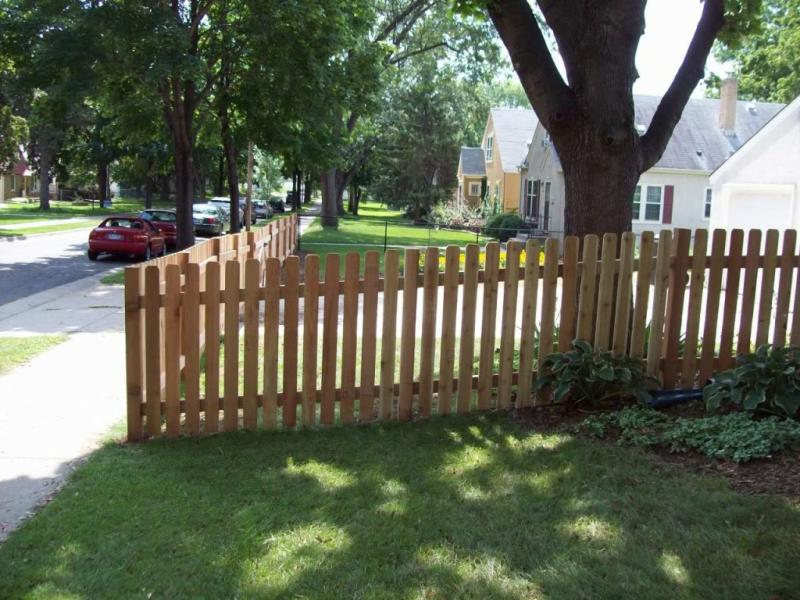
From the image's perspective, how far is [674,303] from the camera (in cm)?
636

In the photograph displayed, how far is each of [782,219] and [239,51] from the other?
1374cm

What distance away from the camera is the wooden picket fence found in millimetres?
5477

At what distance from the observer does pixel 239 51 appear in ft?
64.2

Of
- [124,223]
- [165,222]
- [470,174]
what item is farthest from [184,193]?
[470,174]

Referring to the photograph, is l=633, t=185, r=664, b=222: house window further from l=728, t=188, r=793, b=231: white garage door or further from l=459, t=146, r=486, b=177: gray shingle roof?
l=459, t=146, r=486, b=177: gray shingle roof

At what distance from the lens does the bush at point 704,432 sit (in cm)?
461

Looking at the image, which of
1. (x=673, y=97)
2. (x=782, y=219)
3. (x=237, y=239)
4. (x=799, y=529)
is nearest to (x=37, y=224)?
(x=237, y=239)

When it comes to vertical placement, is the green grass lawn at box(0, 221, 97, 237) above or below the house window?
below

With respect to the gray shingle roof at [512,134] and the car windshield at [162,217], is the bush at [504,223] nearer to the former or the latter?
the gray shingle roof at [512,134]

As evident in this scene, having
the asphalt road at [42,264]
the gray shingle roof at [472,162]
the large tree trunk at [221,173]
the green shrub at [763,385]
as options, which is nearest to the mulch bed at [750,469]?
the green shrub at [763,385]

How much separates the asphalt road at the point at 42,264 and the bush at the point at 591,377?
Answer: 11007mm

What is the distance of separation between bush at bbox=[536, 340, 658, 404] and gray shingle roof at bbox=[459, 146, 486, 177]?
52.7 metres

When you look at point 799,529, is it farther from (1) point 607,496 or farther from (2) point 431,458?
(2) point 431,458

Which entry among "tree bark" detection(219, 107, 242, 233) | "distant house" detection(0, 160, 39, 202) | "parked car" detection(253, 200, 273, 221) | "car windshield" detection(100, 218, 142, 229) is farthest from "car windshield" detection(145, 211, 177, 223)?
"distant house" detection(0, 160, 39, 202)
